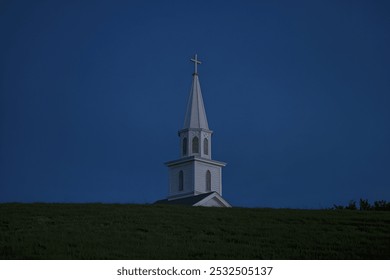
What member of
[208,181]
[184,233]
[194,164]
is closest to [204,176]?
[208,181]

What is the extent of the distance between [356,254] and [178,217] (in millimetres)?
6933

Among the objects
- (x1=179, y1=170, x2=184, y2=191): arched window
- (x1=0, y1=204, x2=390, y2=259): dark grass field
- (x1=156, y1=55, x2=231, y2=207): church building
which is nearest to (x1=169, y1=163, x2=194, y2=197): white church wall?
(x1=156, y1=55, x2=231, y2=207): church building

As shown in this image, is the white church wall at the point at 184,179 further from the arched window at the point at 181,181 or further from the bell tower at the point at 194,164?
the arched window at the point at 181,181

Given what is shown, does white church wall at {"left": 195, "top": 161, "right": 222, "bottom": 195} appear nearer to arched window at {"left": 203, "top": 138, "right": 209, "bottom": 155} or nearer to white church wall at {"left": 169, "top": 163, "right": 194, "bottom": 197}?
white church wall at {"left": 169, "top": 163, "right": 194, "bottom": 197}

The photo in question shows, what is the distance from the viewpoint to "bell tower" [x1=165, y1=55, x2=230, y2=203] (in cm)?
5344

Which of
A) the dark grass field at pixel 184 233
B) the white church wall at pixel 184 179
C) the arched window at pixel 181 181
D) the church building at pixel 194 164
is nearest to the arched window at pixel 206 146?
the church building at pixel 194 164

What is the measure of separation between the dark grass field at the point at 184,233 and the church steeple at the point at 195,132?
30047mm

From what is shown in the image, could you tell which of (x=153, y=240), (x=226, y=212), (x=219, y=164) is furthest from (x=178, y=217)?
(x=219, y=164)

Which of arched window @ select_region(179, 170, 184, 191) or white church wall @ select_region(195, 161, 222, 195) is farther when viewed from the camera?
arched window @ select_region(179, 170, 184, 191)

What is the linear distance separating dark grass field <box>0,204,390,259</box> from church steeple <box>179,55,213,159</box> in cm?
3005

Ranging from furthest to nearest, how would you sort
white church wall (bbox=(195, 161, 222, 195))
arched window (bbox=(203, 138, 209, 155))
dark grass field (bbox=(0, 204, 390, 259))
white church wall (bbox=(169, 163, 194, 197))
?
1. arched window (bbox=(203, 138, 209, 155))
2. white church wall (bbox=(169, 163, 194, 197))
3. white church wall (bbox=(195, 161, 222, 195))
4. dark grass field (bbox=(0, 204, 390, 259))

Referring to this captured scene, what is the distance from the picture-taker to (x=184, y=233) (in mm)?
17844
